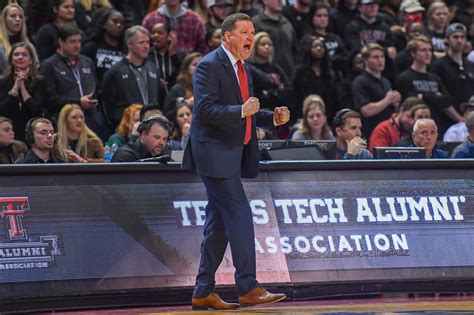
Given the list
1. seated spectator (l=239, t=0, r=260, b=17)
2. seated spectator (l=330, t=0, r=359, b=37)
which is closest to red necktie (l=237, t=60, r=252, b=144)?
seated spectator (l=239, t=0, r=260, b=17)

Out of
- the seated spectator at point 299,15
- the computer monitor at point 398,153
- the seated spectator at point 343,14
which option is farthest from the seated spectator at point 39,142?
the seated spectator at point 343,14

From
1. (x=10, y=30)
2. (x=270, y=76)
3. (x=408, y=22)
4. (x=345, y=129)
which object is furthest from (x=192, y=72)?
(x=408, y=22)

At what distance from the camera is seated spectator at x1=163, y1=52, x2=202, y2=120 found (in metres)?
14.5

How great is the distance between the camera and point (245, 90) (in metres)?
9.35

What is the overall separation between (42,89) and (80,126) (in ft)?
3.34

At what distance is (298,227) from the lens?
10344 mm

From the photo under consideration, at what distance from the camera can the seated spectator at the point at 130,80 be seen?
47.6 ft

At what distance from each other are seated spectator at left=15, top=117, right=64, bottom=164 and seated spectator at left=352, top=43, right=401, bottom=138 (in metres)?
5.47

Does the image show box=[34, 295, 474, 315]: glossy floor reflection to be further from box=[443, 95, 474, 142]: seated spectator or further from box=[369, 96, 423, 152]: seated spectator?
box=[443, 95, 474, 142]: seated spectator

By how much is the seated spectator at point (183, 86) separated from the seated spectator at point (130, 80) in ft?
0.82

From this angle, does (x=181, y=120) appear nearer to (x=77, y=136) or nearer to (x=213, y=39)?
(x=77, y=136)

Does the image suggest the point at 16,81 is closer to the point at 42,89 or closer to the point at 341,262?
the point at 42,89

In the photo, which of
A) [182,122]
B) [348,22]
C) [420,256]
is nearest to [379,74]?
[348,22]

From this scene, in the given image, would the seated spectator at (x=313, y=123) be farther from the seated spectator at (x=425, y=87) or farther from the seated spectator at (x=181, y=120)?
the seated spectator at (x=425, y=87)
